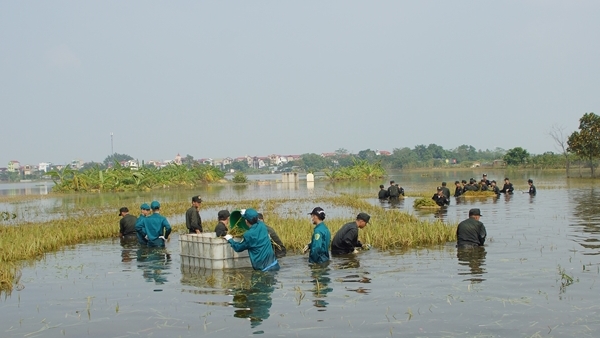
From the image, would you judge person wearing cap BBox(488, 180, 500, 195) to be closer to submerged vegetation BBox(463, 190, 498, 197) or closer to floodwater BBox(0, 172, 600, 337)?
submerged vegetation BBox(463, 190, 498, 197)

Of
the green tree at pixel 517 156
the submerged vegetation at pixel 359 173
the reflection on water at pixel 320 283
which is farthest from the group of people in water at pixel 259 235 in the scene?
the green tree at pixel 517 156

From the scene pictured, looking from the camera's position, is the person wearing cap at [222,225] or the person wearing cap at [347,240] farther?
the person wearing cap at [347,240]

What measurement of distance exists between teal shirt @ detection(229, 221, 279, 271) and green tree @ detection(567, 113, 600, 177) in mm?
45259

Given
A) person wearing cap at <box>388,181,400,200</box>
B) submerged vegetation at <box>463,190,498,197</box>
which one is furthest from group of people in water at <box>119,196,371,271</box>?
submerged vegetation at <box>463,190,498,197</box>

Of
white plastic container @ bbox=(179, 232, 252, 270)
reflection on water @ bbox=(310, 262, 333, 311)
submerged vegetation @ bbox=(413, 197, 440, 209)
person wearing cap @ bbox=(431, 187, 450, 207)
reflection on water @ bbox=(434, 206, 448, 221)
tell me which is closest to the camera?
reflection on water @ bbox=(310, 262, 333, 311)

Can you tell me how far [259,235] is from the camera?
36.1 feet

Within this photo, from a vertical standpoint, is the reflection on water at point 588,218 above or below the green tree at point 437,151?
below

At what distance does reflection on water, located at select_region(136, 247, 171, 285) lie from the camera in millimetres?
12070

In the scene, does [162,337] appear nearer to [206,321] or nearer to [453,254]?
[206,321]

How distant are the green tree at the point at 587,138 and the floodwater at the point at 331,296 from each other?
3833cm

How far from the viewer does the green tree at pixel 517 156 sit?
292 ft

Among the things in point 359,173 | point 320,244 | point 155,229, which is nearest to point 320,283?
point 320,244

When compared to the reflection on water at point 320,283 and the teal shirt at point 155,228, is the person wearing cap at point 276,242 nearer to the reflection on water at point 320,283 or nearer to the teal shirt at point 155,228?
the reflection on water at point 320,283

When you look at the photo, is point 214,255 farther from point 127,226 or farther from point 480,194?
point 480,194
